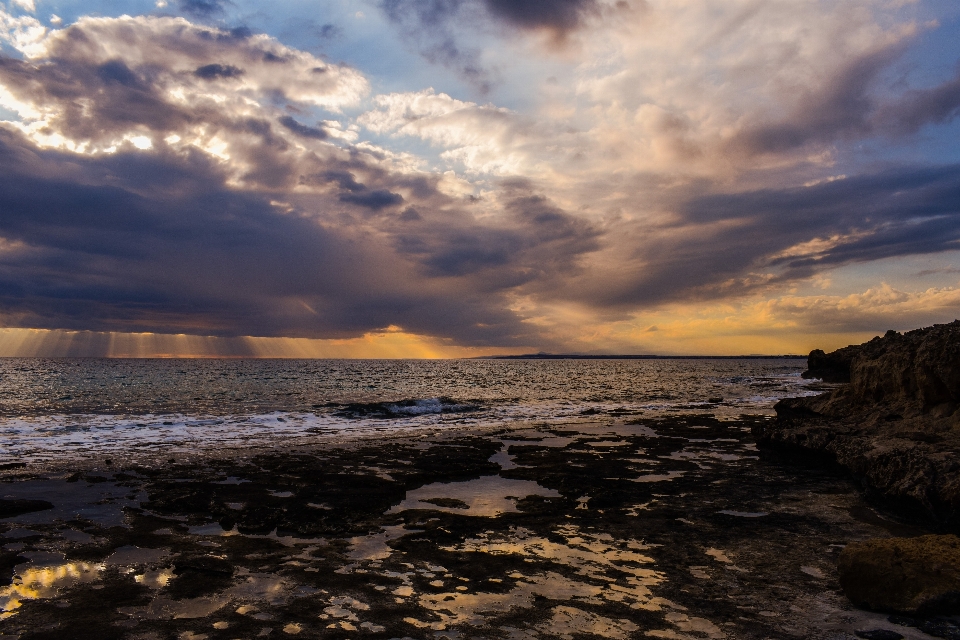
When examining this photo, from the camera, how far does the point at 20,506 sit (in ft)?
34.8

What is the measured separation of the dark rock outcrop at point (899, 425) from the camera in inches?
372

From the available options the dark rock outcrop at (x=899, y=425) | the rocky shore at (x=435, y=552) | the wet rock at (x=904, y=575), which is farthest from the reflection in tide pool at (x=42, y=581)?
the dark rock outcrop at (x=899, y=425)

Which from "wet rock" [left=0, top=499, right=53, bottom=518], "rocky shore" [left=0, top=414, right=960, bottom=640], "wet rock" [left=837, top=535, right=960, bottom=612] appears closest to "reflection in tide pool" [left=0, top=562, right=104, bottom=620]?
"rocky shore" [left=0, top=414, right=960, bottom=640]

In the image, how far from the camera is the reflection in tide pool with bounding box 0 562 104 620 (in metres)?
6.44

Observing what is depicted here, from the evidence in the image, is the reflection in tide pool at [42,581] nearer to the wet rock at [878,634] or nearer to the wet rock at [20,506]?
the wet rock at [20,506]

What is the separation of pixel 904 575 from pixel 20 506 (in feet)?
48.0

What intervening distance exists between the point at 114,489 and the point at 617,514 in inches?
445

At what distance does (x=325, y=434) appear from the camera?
24.2m

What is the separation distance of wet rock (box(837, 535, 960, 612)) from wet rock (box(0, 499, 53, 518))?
1375 centimetres

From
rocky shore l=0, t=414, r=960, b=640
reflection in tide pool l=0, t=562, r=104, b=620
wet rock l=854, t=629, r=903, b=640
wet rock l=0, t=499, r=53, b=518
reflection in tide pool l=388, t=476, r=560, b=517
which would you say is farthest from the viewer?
reflection in tide pool l=388, t=476, r=560, b=517

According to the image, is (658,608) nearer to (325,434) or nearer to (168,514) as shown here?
(168,514)

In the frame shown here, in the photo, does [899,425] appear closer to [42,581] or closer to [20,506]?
[42,581]

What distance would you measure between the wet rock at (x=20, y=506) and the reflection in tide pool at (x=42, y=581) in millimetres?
3789

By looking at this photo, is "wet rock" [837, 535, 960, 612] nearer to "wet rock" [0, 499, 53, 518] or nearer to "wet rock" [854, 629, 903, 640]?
"wet rock" [854, 629, 903, 640]
